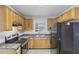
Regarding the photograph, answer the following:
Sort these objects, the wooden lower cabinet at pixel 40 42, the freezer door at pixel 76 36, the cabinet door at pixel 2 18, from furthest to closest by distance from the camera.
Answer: the wooden lower cabinet at pixel 40 42 → the freezer door at pixel 76 36 → the cabinet door at pixel 2 18

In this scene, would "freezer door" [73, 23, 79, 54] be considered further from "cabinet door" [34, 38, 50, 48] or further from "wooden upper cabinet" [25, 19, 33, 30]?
"wooden upper cabinet" [25, 19, 33, 30]

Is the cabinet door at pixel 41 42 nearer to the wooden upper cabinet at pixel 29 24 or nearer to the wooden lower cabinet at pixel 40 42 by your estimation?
the wooden lower cabinet at pixel 40 42

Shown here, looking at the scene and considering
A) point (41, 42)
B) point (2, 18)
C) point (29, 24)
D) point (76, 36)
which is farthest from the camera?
point (29, 24)

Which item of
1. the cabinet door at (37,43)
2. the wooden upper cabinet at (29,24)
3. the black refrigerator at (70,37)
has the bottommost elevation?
the cabinet door at (37,43)

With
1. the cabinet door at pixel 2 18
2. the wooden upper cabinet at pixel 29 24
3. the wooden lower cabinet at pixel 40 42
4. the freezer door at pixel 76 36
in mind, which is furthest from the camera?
the wooden upper cabinet at pixel 29 24

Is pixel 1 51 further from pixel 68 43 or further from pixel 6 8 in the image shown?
pixel 68 43

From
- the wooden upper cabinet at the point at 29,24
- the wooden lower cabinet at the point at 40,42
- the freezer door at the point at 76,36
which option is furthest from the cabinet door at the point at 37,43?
the freezer door at the point at 76,36

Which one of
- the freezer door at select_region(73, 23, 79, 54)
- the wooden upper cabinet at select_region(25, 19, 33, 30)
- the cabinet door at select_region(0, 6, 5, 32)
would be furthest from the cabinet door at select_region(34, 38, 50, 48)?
the cabinet door at select_region(0, 6, 5, 32)

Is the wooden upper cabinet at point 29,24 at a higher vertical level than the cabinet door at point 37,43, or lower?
higher

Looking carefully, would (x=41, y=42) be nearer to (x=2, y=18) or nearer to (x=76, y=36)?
(x=76, y=36)

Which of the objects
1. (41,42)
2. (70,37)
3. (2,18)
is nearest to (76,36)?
(70,37)

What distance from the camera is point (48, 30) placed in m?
9.62

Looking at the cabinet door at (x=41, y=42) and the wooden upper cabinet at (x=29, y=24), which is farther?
the wooden upper cabinet at (x=29, y=24)
